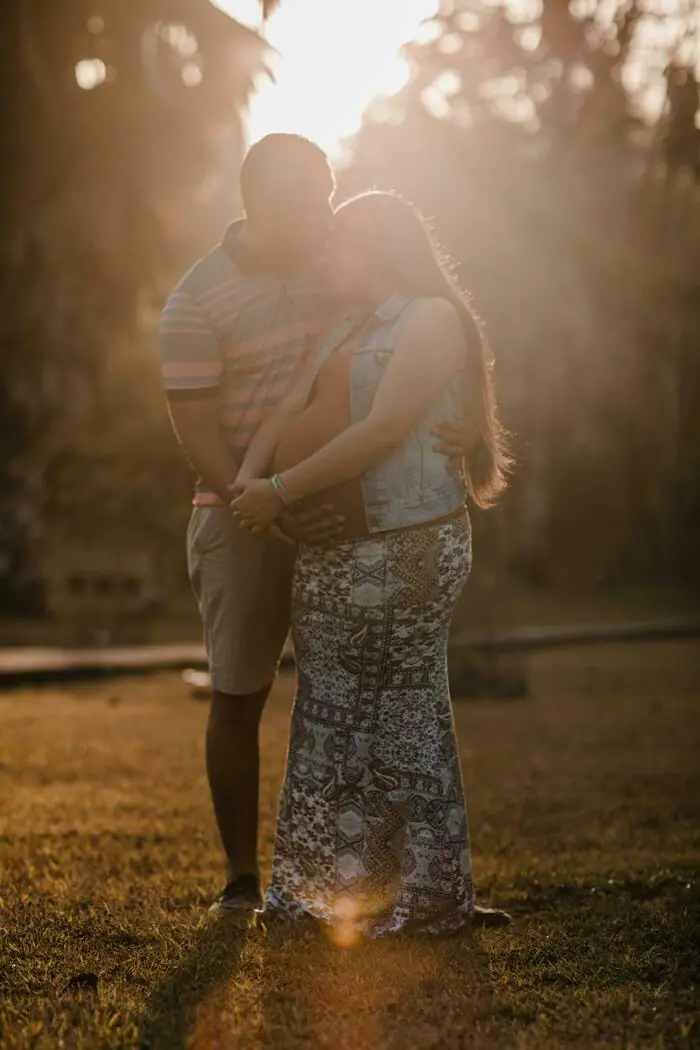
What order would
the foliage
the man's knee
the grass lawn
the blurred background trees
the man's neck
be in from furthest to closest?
the blurred background trees, the foliage, the man's knee, the man's neck, the grass lawn

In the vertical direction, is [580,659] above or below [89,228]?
below

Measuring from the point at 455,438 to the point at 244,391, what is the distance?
2.31ft

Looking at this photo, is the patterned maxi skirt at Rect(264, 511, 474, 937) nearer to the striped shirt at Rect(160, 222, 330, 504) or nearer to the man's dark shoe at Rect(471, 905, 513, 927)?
the man's dark shoe at Rect(471, 905, 513, 927)

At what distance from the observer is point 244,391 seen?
169 inches

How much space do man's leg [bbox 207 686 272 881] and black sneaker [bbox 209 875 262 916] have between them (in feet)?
0.09

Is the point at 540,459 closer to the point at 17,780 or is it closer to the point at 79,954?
the point at 17,780

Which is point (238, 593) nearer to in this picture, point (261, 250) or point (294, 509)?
point (294, 509)

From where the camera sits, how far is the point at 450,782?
4152 mm

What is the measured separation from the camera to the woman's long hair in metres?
4.00

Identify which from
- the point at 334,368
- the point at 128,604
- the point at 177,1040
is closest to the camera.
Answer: the point at 177,1040

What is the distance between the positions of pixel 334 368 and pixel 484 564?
7484 mm

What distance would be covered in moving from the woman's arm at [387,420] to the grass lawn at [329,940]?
1.33 meters

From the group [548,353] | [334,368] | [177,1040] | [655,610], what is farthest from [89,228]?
[177,1040]

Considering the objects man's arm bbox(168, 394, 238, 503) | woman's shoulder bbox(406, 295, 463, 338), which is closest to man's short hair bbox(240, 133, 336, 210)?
woman's shoulder bbox(406, 295, 463, 338)
